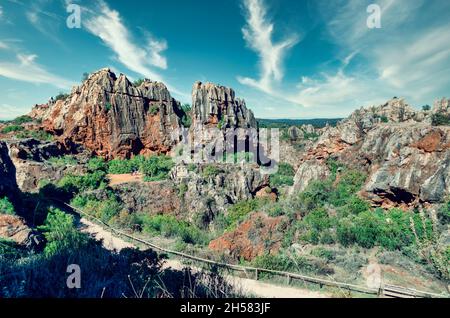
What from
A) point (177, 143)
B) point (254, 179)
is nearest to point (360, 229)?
point (254, 179)

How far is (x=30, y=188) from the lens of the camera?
22844 millimetres

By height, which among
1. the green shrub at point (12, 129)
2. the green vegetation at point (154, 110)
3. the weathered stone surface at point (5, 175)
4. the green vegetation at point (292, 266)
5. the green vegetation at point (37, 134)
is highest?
the green vegetation at point (154, 110)

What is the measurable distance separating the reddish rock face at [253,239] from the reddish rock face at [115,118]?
80.4 ft

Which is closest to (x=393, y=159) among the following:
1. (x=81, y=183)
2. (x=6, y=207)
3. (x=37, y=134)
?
(x=6, y=207)

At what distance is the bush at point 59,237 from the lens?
8945 millimetres

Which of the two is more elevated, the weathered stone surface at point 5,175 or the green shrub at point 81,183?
the weathered stone surface at point 5,175

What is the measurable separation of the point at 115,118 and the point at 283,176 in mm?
23896

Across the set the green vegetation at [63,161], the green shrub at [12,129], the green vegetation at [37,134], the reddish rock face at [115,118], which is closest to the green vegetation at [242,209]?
the green vegetation at [63,161]

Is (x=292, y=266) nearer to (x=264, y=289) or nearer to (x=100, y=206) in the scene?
(x=264, y=289)

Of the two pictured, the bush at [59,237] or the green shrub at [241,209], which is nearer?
the bush at [59,237]

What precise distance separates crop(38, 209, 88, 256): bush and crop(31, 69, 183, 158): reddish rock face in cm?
2105

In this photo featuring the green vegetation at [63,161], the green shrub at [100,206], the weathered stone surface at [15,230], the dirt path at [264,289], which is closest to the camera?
the dirt path at [264,289]

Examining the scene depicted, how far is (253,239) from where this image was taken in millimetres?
14508

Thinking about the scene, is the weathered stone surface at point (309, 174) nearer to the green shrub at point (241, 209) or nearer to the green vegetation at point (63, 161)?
the green shrub at point (241, 209)
